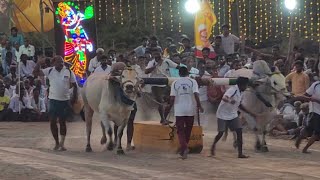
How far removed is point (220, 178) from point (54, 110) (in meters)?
5.35

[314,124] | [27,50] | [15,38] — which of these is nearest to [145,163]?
[314,124]

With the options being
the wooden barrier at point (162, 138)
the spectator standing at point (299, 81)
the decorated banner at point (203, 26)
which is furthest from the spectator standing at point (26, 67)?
the wooden barrier at point (162, 138)

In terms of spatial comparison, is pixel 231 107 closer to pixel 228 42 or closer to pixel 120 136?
pixel 120 136

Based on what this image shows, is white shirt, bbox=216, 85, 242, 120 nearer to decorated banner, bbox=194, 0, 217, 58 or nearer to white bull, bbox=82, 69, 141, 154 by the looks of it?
white bull, bbox=82, 69, 141, 154

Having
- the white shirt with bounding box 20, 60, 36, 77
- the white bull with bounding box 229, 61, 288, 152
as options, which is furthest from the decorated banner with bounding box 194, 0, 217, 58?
the white shirt with bounding box 20, 60, 36, 77

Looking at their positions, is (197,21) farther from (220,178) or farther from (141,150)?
(220,178)

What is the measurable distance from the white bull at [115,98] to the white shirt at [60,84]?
0.52m

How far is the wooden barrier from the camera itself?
14719 millimetres

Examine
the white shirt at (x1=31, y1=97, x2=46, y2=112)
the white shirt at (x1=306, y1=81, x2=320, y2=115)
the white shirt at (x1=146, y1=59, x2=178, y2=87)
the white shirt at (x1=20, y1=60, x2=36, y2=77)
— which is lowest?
the white shirt at (x1=31, y1=97, x2=46, y2=112)

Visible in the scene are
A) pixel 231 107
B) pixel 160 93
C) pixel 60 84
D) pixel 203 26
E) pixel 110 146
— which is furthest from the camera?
pixel 203 26

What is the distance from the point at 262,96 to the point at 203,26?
6316 millimetres

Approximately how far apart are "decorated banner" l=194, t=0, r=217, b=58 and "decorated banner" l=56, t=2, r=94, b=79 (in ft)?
13.2

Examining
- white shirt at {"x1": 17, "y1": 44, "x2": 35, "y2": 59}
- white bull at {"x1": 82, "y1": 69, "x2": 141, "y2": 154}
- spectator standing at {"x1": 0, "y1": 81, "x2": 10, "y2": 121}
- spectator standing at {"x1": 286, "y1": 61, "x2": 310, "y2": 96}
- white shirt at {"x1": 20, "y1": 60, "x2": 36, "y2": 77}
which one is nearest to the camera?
white bull at {"x1": 82, "y1": 69, "x2": 141, "y2": 154}

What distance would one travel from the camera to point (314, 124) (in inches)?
584
